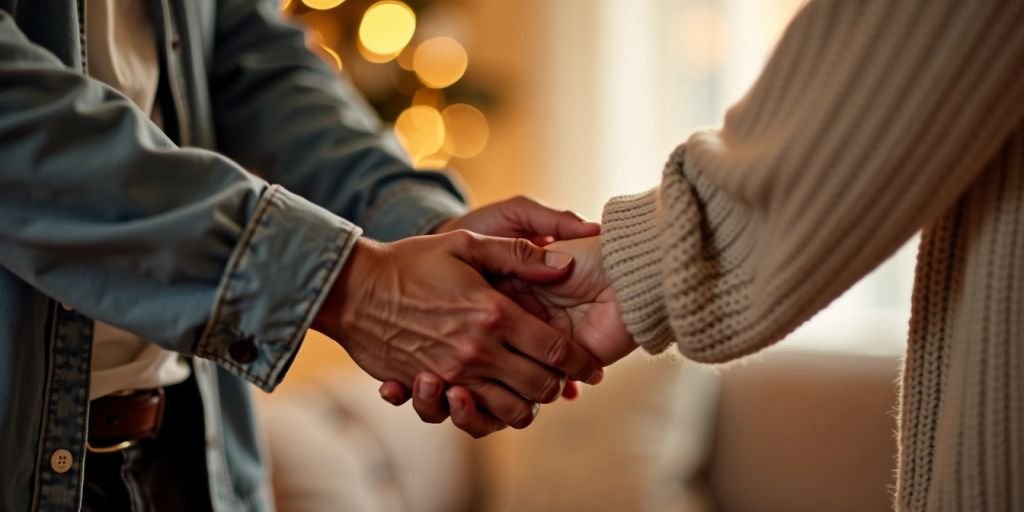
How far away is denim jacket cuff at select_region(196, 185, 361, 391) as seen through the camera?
31.4 inches

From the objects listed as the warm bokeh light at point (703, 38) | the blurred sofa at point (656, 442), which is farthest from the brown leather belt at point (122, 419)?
the warm bokeh light at point (703, 38)

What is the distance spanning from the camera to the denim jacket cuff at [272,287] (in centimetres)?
80

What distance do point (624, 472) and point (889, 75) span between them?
5.53 feet

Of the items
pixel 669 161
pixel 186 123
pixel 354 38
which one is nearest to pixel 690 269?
pixel 669 161

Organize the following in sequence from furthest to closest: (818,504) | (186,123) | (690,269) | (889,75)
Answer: (818,504)
(186,123)
(690,269)
(889,75)

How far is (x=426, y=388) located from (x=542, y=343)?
0.11 meters

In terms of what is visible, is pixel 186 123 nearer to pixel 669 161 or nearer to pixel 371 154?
pixel 371 154

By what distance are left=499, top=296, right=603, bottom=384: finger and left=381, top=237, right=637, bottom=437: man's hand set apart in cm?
3

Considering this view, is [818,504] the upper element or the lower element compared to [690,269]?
lower

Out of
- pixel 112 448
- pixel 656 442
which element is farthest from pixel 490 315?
pixel 656 442

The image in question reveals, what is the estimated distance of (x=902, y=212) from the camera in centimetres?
64

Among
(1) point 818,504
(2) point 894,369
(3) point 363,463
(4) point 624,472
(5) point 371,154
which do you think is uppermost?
(2) point 894,369

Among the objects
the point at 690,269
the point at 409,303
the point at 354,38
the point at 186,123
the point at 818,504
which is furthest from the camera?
the point at 354,38

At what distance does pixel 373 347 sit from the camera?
0.92 m
